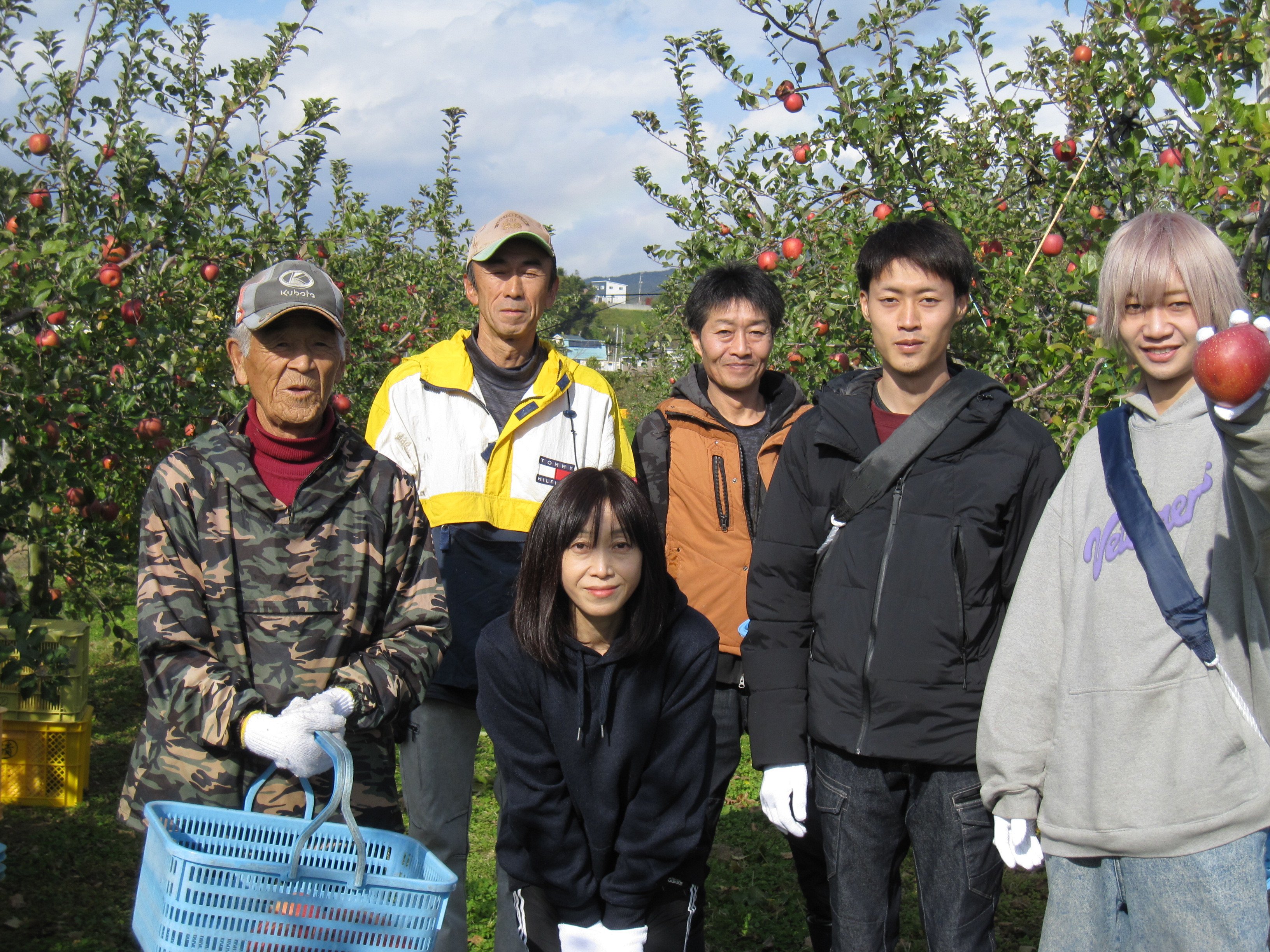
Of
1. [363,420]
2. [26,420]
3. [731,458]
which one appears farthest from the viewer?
[363,420]

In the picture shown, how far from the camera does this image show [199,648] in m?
1.84

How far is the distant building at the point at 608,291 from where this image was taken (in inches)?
1248

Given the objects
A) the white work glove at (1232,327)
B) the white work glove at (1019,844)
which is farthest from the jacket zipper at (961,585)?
the white work glove at (1232,327)

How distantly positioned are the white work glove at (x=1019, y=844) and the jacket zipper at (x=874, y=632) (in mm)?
283

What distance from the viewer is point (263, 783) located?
184 cm

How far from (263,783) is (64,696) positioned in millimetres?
2976

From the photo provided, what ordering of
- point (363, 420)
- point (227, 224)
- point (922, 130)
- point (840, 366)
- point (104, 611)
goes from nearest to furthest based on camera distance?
point (922, 130) < point (840, 366) < point (104, 611) < point (227, 224) < point (363, 420)

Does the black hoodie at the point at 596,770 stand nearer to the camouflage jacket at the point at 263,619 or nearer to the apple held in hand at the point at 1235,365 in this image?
the camouflage jacket at the point at 263,619

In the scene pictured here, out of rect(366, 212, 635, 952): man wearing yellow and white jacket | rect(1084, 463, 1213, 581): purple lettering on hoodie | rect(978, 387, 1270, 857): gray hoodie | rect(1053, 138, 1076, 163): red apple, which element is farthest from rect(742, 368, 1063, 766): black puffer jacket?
rect(1053, 138, 1076, 163): red apple

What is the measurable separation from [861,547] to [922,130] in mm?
1984

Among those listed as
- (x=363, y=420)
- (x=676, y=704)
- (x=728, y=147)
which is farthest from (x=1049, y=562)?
(x=363, y=420)

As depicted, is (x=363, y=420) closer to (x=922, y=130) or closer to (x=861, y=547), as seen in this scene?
(x=922, y=130)

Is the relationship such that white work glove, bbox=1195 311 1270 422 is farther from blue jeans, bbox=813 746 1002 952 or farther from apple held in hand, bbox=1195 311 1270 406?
blue jeans, bbox=813 746 1002 952

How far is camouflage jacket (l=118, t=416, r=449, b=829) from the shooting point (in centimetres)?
183
